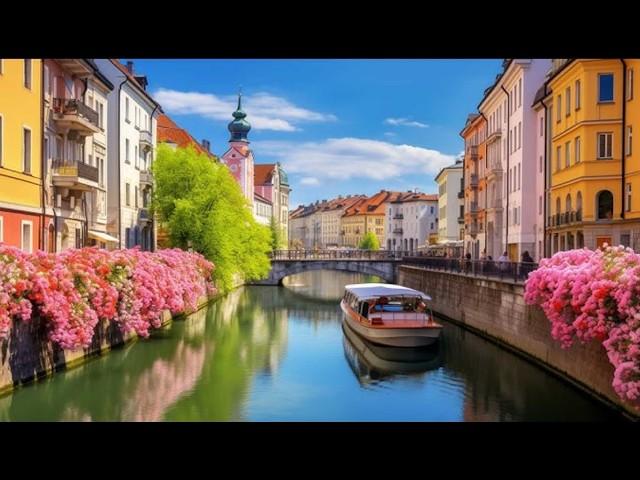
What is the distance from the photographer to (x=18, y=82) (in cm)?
2289

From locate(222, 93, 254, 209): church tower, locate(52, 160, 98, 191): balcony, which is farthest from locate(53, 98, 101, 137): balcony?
locate(222, 93, 254, 209): church tower

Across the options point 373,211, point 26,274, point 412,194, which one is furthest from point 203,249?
point 373,211

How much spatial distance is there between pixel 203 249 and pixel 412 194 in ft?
324

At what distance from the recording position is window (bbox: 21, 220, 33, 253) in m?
23.9

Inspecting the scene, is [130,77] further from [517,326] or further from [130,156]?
[517,326]

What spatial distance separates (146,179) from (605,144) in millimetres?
22416

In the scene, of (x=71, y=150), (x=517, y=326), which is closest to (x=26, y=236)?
(x=71, y=150)

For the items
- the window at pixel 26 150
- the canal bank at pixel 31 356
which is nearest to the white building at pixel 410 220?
the window at pixel 26 150

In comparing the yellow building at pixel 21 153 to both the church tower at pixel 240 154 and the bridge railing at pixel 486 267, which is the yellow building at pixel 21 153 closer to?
the bridge railing at pixel 486 267

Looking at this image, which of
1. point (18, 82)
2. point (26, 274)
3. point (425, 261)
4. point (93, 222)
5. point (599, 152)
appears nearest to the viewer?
point (26, 274)

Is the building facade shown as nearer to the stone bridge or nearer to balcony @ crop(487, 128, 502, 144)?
balcony @ crop(487, 128, 502, 144)

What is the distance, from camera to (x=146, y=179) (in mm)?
40625

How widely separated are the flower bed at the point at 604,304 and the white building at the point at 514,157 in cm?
2198
